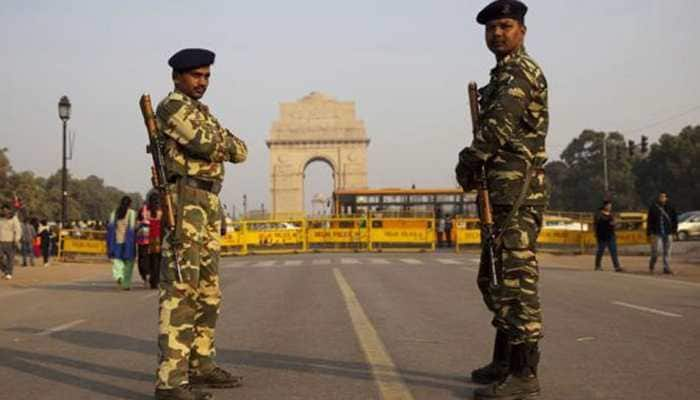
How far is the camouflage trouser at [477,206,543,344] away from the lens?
4.29m

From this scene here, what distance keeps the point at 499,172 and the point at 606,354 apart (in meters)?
2.09

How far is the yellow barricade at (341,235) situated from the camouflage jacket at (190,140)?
2654cm

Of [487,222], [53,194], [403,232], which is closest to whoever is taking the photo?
[487,222]

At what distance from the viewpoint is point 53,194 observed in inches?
4001

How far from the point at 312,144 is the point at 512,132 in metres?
84.6

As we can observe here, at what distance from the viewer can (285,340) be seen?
658 centimetres

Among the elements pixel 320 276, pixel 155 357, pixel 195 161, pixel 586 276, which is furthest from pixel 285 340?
pixel 586 276

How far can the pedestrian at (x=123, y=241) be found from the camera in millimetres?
13555

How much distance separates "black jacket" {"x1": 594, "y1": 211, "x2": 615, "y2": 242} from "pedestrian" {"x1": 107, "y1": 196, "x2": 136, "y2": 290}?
10182 mm

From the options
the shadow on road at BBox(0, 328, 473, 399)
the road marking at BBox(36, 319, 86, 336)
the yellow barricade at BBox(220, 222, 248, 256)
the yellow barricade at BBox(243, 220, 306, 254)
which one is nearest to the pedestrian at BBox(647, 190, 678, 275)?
the road marking at BBox(36, 319, 86, 336)

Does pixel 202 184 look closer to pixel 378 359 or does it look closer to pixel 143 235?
pixel 378 359

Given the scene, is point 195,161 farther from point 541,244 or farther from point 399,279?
point 541,244

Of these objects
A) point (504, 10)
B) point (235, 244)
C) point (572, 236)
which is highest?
point (504, 10)

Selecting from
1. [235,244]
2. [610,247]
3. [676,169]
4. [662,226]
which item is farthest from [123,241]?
[676,169]
